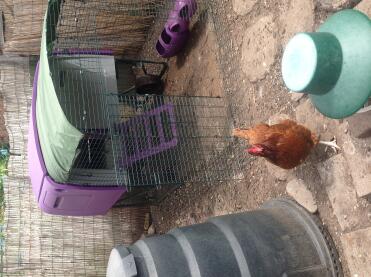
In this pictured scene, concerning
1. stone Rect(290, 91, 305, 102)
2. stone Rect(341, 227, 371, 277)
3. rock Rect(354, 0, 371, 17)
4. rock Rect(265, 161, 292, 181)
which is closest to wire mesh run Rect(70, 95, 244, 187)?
rock Rect(265, 161, 292, 181)

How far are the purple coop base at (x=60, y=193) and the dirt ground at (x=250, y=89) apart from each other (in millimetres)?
595

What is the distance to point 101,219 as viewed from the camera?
157 inches

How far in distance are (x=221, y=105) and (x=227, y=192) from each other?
0.53m

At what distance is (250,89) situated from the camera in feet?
8.90


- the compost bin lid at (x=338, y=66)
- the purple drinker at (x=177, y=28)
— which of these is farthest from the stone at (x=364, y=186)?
the purple drinker at (x=177, y=28)

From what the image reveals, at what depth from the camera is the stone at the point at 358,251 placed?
1740mm

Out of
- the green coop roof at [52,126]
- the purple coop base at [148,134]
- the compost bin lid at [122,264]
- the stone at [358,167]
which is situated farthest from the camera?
the purple coop base at [148,134]

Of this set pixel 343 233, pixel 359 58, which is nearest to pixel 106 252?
pixel 343 233

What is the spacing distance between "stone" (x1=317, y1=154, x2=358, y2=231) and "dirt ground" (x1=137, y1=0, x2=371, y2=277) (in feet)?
0.05

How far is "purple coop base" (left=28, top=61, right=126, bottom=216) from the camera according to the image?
2994 mm

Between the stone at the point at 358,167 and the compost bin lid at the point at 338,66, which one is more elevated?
the compost bin lid at the point at 338,66

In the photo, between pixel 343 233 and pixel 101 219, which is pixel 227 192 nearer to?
pixel 343 233

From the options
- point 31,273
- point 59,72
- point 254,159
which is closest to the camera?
point 254,159

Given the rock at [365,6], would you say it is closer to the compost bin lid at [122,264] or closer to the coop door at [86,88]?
the compost bin lid at [122,264]
